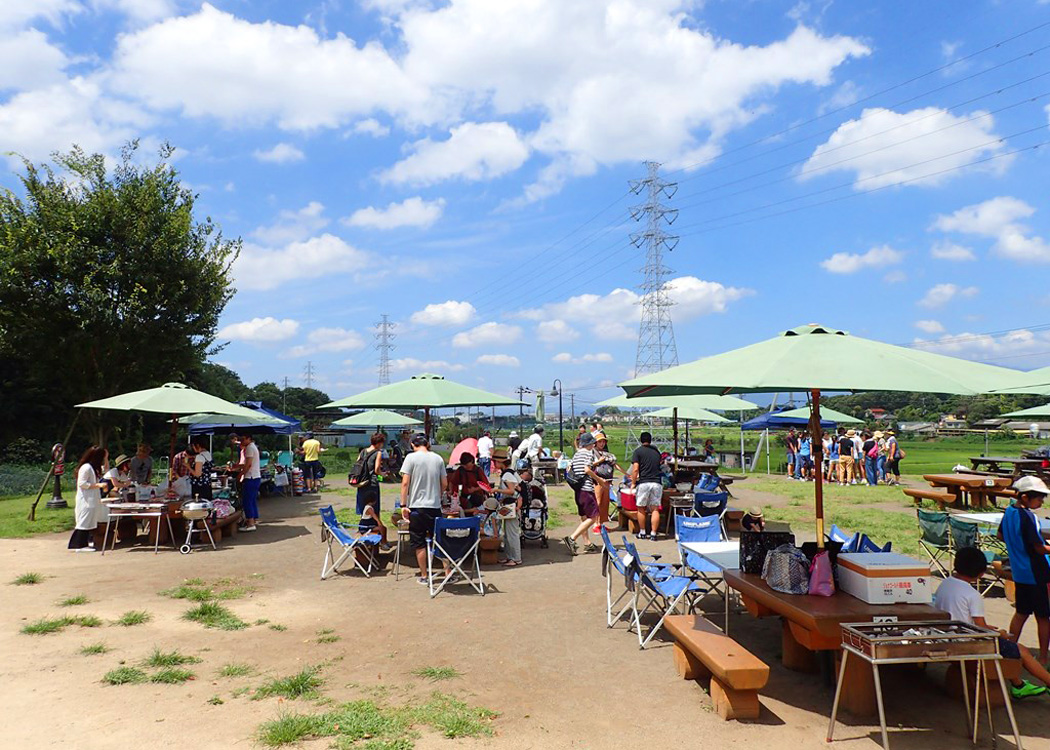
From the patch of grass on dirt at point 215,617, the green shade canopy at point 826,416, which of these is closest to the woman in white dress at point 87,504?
the patch of grass on dirt at point 215,617

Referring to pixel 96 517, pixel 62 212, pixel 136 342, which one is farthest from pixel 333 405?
pixel 62 212

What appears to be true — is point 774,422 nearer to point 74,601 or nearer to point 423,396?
point 423,396

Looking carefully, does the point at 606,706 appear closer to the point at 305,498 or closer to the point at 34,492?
the point at 305,498

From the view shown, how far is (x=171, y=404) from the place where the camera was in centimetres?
1049

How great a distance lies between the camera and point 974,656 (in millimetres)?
3730

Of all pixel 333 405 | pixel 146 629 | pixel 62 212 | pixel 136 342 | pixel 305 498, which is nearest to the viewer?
pixel 146 629

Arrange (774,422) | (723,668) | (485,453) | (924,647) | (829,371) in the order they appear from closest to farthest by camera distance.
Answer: (924,647) → (723,668) → (829,371) → (485,453) → (774,422)

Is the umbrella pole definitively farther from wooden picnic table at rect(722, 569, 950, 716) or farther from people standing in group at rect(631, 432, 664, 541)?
people standing in group at rect(631, 432, 664, 541)

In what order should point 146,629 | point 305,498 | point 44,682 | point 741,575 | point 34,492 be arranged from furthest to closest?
1. point 34,492
2. point 305,498
3. point 146,629
4. point 741,575
5. point 44,682

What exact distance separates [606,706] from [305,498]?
1381 cm

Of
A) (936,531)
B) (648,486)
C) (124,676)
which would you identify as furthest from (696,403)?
(124,676)

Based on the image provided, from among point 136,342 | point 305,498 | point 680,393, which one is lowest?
point 305,498

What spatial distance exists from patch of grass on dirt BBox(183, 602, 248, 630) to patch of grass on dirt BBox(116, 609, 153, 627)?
344 millimetres

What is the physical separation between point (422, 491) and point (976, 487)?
36.3 ft
